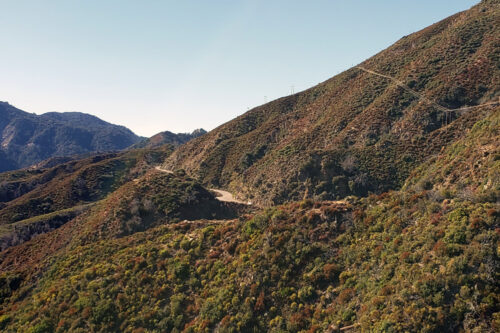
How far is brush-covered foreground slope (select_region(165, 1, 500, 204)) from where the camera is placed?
50.0 metres

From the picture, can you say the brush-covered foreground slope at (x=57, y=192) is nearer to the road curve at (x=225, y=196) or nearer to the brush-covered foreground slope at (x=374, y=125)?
the brush-covered foreground slope at (x=374, y=125)

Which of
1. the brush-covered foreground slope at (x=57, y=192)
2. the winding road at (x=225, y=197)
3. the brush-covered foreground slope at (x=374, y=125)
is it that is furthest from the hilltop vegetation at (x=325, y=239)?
the winding road at (x=225, y=197)

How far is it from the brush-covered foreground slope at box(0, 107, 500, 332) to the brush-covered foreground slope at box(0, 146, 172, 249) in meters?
40.1

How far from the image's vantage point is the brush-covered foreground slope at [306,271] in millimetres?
15359

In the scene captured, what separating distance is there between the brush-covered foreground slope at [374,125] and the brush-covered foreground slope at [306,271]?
52.3ft

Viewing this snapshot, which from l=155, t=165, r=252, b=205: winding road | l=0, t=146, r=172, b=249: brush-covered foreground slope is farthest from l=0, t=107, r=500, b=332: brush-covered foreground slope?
l=0, t=146, r=172, b=249: brush-covered foreground slope

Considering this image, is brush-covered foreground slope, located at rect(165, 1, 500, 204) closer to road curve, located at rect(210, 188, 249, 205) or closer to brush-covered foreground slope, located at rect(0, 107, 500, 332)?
road curve, located at rect(210, 188, 249, 205)

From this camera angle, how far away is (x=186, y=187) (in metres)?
57.5

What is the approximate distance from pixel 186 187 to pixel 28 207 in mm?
53627

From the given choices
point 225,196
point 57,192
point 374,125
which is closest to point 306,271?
point 374,125

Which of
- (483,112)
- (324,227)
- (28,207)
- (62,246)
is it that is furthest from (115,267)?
(28,207)

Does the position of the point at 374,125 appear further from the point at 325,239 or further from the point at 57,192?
the point at 57,192

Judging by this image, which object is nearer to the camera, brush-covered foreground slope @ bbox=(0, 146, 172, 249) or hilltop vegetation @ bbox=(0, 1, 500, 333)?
hilltop vegetation @ bbox=(0, 1, 500, 333)

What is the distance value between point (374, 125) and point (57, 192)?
86.7 meters
